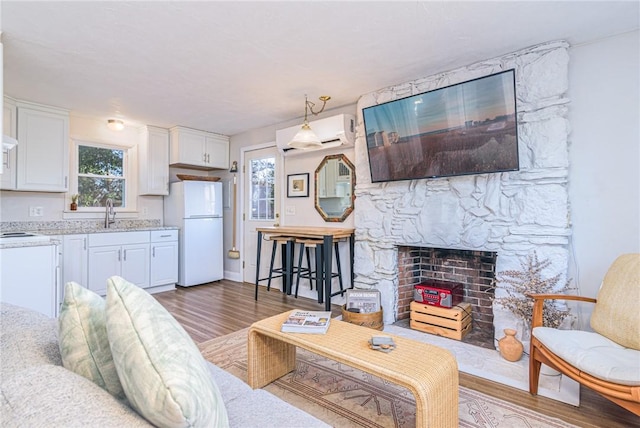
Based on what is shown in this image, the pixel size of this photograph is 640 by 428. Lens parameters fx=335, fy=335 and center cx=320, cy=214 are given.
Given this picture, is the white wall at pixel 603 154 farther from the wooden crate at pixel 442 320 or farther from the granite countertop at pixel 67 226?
the granite countertop at pixel 67 226

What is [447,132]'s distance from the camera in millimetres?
2791

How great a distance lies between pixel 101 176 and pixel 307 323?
4053mm

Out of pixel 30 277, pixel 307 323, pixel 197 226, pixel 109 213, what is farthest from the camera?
pixel 197 226

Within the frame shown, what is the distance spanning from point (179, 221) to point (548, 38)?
15.1ft

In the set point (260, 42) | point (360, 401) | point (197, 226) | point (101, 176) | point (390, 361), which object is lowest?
point (360, 401)

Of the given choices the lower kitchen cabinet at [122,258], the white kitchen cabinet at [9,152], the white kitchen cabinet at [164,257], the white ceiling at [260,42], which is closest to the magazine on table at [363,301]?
the white ceiling at [260,42]

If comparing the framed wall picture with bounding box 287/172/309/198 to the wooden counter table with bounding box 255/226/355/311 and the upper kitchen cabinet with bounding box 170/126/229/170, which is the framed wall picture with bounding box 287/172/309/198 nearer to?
the wooden counter table with bounding box 255/226/355/311

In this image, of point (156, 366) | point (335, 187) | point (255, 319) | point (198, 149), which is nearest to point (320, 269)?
Answer: point (255, 319)

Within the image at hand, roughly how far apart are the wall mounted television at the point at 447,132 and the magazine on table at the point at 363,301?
1105 mm

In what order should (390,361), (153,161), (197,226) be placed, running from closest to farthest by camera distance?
(390,361), (153,161), (197,226)

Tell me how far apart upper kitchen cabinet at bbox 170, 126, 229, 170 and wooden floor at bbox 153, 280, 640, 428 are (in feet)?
5.99

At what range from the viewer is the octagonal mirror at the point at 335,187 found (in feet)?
12.7

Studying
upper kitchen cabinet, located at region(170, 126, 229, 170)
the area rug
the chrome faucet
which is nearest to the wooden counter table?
the area rug

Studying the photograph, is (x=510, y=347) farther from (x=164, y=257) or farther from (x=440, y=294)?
(x=164, y=257)
